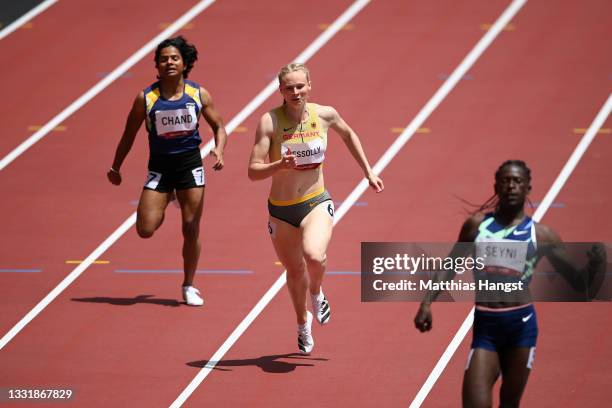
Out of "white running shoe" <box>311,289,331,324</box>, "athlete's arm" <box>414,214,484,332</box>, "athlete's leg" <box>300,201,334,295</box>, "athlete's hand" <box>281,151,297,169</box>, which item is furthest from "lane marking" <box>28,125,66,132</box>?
"athlete's arm" <box>414,214,484,332</box>

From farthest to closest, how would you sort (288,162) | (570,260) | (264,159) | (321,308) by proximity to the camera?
1. (321,308)
2. (264,159)
3. (288,162)
4. (570,260)

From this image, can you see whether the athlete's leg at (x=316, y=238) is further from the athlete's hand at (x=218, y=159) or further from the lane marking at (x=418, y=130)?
the lane marking at (x=418, y=130)

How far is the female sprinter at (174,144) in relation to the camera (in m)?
10.8

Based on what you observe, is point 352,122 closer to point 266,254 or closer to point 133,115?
point 266,254

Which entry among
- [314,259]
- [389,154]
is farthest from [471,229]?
[389,154]

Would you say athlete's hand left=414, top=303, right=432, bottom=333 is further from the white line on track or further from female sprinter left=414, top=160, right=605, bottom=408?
the white line on track

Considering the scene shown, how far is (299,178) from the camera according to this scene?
953cm

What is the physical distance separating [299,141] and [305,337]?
1.62 metres

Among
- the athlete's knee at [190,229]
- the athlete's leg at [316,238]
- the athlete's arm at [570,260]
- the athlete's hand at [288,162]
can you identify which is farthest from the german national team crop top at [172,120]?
the athlete's arm at [570,260]

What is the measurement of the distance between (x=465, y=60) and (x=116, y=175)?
7.48 meters

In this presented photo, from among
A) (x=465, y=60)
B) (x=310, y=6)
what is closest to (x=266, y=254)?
(x=465, y=60)

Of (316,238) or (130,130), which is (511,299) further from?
(130,130)

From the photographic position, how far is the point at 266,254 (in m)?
12.3

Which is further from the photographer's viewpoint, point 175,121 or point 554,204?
point 554,204
